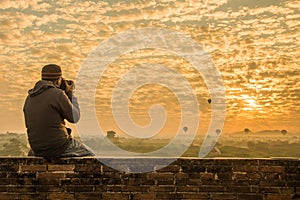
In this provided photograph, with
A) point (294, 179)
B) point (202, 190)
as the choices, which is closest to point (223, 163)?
point (202, 190)

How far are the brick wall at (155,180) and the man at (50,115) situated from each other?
0.66ft

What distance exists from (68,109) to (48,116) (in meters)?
0.24

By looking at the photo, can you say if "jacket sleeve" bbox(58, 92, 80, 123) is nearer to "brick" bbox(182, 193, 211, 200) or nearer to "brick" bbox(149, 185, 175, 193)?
"brick" bbox(149, 185, 175, 193)

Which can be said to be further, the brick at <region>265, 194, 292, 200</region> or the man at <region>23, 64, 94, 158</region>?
the brick at <region>265, 194, 292, 200</region>

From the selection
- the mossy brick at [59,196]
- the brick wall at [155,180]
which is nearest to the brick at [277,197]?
the brick wall at [155,180]

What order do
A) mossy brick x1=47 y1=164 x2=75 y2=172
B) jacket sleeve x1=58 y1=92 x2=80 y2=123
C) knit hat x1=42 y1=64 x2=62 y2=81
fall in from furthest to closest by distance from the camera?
1. mossy brick x1=47 y1=164 x2=75 y2=172
2. knit hat x1=42 y1=64 x2=62 y2=81
3. jacket sleeve x1=58 y1=92 x2=80 y2=123

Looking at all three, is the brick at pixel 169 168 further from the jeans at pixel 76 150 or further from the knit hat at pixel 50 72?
the knit hat at pixel 50 72

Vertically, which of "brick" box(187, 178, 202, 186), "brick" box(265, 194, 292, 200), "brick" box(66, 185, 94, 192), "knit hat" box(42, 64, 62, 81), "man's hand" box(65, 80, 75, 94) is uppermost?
"knit hat" box(42, 64, 62, 81)

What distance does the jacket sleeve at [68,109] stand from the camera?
15.0ft

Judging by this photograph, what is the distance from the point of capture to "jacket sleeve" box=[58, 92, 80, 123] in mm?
4570

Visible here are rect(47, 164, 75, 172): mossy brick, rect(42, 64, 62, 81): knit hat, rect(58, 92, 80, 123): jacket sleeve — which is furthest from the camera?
rect(47, 164, 75, 172): mossy brick

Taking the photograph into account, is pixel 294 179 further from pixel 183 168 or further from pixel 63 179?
pixel 63 179

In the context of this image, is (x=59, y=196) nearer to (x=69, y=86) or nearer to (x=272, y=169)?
(x=69, y=86)

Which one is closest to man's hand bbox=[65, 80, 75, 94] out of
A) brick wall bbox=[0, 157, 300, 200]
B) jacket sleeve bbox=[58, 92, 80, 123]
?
jacket sleeve bbox=[58, 92, 80, 123]
